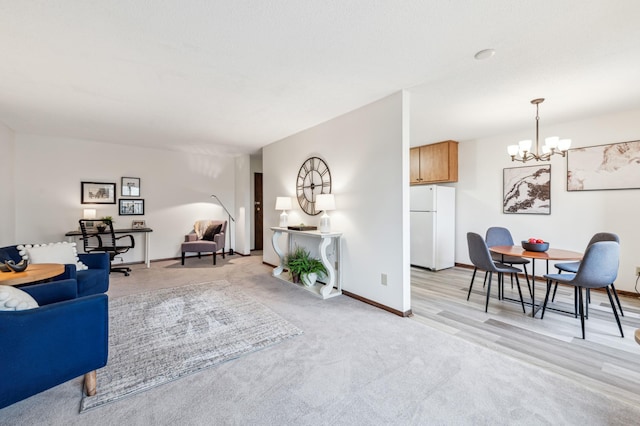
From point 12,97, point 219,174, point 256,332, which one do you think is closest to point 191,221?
point 219,174

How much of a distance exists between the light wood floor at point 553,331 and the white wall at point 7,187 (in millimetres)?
5689

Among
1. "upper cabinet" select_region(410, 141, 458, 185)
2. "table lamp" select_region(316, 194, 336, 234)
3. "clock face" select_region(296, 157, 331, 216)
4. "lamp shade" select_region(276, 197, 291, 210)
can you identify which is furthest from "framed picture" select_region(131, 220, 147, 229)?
"upper cabinet" select_region(410, 141, 458, 185)

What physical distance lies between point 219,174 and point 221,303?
3972 mm

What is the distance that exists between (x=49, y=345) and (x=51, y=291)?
28.2 inches

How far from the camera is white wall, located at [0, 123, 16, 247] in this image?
396 cm

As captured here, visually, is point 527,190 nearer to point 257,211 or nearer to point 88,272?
point 257,211

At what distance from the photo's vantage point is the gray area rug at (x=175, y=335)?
1.86 meters

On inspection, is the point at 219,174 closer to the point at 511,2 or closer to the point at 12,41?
the point at 12,41

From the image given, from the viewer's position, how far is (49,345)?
4.80ft

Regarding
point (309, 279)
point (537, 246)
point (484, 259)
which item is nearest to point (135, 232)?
point (309, 279)

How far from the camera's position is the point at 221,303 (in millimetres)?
3211

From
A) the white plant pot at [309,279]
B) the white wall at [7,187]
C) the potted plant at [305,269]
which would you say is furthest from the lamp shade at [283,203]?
the white wall at [7,187]

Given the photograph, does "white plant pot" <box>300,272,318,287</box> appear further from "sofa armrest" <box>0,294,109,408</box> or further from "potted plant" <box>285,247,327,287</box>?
"sofa armrest" <box>0,294,109,408</box>

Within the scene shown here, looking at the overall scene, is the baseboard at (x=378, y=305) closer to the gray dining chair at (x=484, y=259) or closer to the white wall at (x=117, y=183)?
the gray dining chair at (x=484, y=259)
